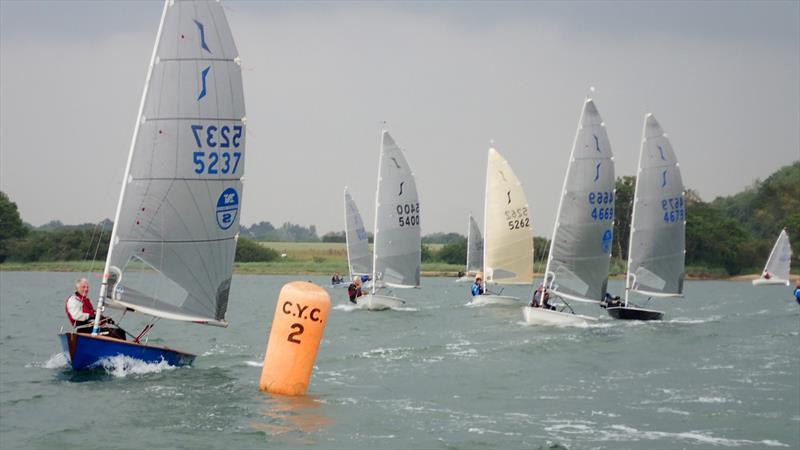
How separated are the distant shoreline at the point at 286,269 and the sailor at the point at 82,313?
78805mm

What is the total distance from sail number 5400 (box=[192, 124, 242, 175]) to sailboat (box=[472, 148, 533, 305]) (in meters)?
27.6

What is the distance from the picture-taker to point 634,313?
3738cm

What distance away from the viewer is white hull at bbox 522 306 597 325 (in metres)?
34.5

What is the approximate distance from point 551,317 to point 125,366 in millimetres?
17898

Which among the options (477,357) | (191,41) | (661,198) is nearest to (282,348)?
(191,41)

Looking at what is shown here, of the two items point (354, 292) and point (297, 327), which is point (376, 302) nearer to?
point (354, 292)

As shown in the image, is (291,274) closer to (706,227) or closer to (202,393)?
(706,227)

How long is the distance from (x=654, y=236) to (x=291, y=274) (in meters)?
67.8

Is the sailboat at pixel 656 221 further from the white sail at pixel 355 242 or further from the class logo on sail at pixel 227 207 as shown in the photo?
the class logo on sail at pixel 227 207

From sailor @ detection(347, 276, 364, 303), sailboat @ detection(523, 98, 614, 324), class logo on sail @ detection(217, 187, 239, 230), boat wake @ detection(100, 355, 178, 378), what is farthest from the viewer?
sailor @ detection(347, 276, 364, 303)

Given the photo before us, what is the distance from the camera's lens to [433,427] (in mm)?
16094

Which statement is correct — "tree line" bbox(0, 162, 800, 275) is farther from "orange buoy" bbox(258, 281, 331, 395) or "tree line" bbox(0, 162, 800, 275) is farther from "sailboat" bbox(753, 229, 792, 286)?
"orange buoy" bbox(258, 281, 331, 395)

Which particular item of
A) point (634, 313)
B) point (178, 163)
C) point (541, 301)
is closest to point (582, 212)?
point (541, 301)

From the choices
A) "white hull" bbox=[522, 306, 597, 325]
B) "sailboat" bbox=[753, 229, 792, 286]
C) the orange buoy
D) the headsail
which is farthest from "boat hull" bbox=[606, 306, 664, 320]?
"sailboat" bbox=[753, 229, 792, 286]
